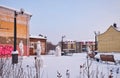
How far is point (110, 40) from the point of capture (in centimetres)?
6862

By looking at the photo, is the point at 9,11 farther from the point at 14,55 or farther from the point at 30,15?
the point at 14,55

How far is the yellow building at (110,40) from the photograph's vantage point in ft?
215

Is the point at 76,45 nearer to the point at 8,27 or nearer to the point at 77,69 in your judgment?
the point at 8,27

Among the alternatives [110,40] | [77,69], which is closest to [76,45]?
[110,40]

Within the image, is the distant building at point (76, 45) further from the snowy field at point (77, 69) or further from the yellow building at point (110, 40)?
the snowy field at point (77, 69)

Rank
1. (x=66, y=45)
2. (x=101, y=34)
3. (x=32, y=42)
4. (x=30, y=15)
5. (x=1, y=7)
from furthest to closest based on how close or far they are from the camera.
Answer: (x=66, y=45) < (x=101, y=34) < (x=32, y=42) < (x=30, y=15) < (x=1, y=7)

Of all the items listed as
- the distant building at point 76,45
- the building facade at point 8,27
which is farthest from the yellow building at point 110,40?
the building facade at point 8,27

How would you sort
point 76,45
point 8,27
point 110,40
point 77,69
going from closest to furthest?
point 77,69 → point 8,27 → point 110,40 → point 76,45

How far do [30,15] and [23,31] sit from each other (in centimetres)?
327

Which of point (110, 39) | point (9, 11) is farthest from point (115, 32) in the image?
point (9, 11)

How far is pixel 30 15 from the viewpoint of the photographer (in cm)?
4159

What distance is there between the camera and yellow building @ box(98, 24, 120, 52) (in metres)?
65.5

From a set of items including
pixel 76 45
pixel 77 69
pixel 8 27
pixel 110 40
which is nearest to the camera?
pixel 77 69

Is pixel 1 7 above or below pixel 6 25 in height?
above
